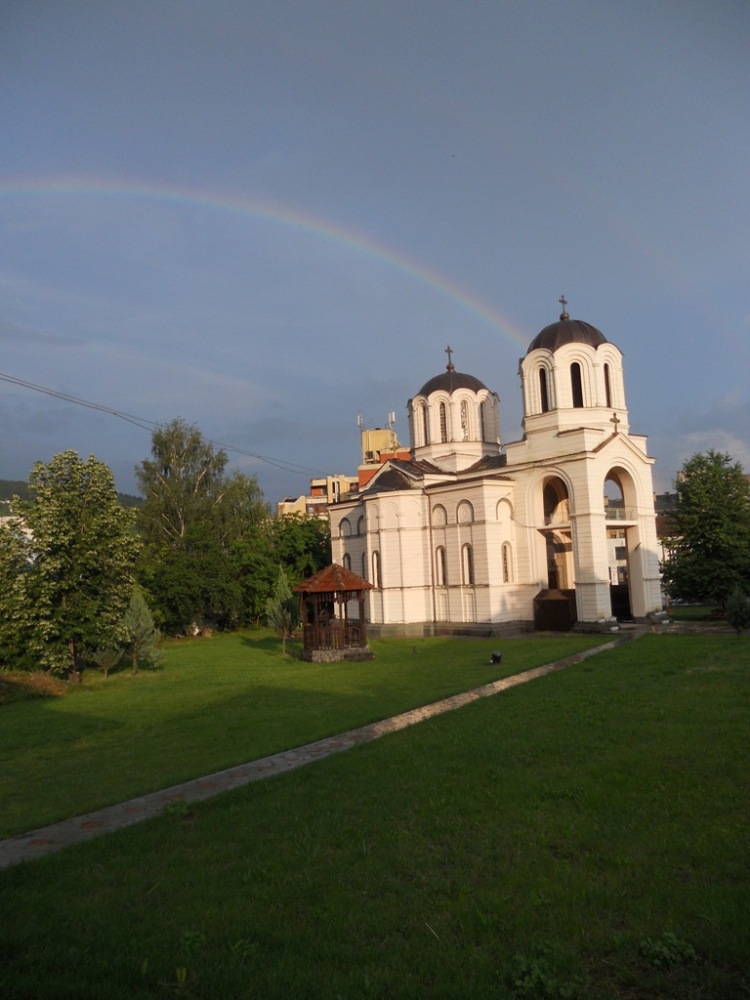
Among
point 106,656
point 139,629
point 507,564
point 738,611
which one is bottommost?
point 106,656

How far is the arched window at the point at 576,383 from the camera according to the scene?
3114cm

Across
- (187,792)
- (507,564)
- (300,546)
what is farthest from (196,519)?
(187,792)

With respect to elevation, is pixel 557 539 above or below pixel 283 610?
above

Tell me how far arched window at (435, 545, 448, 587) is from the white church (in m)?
0.04

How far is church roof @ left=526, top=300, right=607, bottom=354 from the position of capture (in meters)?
31.1

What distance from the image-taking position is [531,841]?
626cm

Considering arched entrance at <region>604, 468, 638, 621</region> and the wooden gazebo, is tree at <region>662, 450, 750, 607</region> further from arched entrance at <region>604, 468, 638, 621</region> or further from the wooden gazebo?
the wooden gazebo

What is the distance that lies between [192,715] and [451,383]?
25.2 metres

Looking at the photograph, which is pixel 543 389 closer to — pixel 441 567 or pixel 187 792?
pixel 441 567

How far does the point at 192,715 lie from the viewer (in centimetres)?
1445

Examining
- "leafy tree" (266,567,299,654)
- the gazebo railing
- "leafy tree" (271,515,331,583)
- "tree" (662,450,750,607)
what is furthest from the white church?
"leafy tree" (271,515,331,583)

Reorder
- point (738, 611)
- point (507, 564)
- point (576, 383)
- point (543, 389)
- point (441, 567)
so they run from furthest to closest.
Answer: point (441, 567), point (543, 389), point (576, 383), point (507, 564), point (738, 611)

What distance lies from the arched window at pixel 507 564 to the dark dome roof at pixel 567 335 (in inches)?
321

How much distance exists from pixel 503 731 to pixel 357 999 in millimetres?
6677
